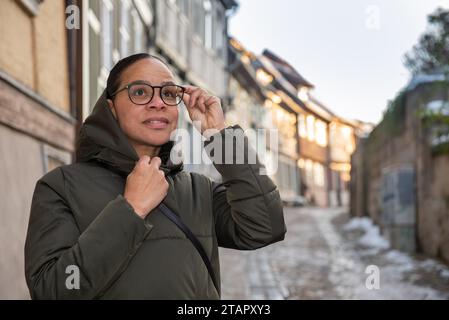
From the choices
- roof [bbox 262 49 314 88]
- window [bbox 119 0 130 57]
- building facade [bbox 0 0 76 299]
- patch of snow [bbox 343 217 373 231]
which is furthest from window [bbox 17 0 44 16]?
roof [bbox 262 49 314 88]

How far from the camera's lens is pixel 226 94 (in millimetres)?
17766

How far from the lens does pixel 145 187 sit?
149cm

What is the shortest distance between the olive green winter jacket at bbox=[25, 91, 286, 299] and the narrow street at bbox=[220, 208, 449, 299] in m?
4.89

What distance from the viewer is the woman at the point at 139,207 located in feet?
4.63

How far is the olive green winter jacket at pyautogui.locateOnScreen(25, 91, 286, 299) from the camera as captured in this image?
140cm

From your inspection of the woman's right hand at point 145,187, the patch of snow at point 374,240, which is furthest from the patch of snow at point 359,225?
the woman's right hand at point 145,187

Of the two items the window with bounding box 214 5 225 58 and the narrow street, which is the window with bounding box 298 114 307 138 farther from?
the narrow street

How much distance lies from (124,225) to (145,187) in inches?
4.5

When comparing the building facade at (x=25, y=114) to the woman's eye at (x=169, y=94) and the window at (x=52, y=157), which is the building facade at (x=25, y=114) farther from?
the woman's eye at (x=169, y=94)

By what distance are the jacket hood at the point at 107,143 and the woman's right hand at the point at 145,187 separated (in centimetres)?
7

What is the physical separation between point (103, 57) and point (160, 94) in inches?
299

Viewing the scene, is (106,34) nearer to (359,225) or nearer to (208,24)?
(208,24)
